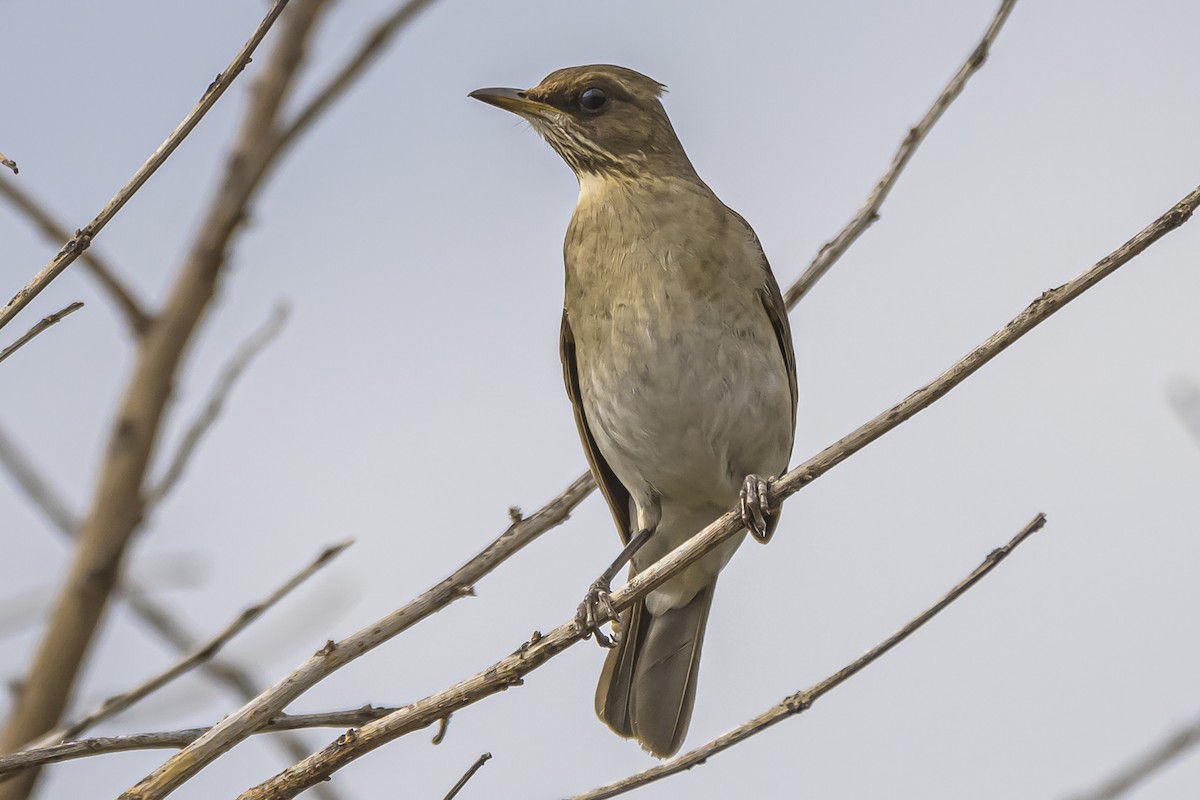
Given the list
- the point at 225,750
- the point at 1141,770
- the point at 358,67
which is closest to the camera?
the point at 1141,770

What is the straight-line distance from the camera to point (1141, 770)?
108 inches

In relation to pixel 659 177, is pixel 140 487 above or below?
below

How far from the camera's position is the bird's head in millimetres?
6508

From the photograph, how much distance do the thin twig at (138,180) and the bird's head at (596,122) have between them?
3.42 m

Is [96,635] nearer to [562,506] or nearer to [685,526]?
[562,506]

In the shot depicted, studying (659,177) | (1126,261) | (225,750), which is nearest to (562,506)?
(225,750)

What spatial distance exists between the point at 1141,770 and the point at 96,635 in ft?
7.61

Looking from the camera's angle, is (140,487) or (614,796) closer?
(614,796)

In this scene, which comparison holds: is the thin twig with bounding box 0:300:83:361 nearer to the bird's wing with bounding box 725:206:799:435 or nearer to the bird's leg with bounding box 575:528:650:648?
the bird's leg with bounding box 575:528:650:648

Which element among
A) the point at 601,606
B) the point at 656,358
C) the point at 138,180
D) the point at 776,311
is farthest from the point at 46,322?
the point at 776,311

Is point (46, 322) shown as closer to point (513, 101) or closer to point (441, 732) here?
point (441, 732)

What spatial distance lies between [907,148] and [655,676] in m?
2.67

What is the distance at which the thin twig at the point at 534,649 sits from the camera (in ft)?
9.76

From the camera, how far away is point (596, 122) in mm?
6566
